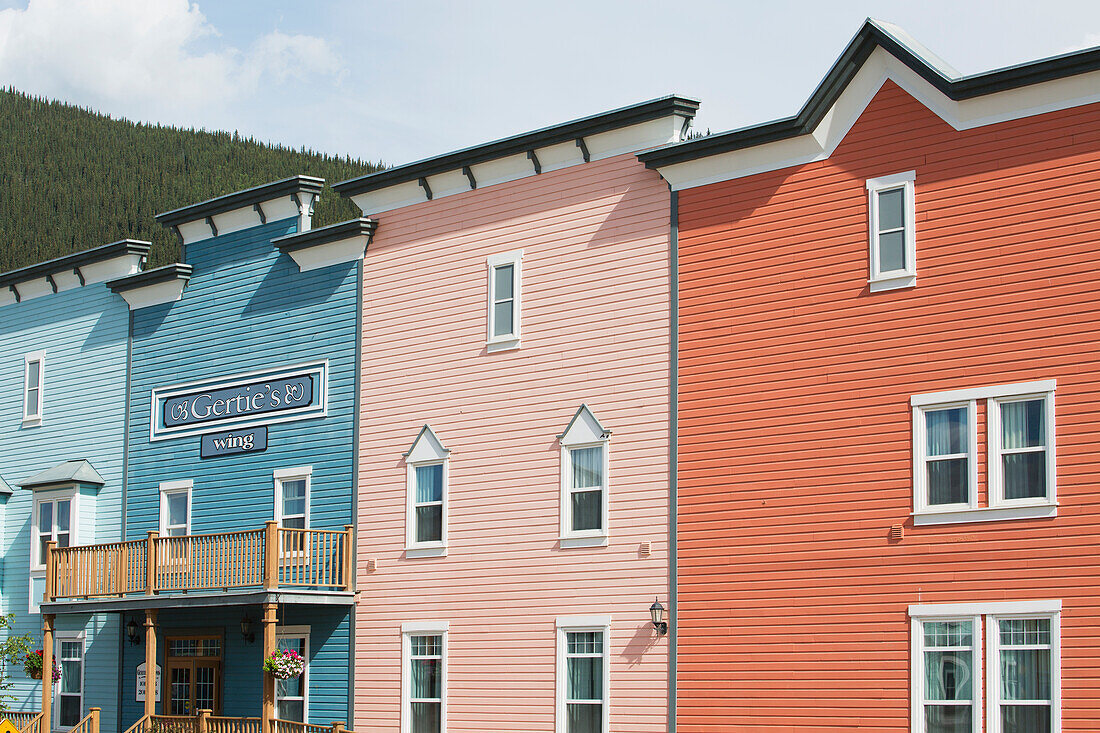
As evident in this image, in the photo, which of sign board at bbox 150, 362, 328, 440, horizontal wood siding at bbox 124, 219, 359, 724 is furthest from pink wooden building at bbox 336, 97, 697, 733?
sign board at bbox 150, 362, 328, 440

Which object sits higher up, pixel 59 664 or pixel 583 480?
pixel 583 480

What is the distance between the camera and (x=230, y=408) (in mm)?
30109

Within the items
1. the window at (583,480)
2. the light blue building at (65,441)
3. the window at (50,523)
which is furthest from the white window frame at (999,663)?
the window at (50,523)

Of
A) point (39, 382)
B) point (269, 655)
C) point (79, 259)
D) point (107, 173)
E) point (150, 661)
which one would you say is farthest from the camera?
point (107, 173)

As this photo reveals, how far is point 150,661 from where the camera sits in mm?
26375

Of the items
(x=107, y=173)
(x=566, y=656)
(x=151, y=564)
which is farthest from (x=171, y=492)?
(x=107, y=173)

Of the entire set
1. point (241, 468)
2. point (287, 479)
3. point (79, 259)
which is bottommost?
A: point (287, 479)

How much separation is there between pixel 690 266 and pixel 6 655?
65.8ft

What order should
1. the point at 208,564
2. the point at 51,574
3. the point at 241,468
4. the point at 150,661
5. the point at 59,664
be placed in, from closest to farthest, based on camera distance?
the point at 150,661, the point at 208,564, the point at 241,468, the point at 51,574, the point at 59,664

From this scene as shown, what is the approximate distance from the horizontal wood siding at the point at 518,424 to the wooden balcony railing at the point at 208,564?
2.72 ft

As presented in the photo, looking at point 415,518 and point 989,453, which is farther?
point 415,518

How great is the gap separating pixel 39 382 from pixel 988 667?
25.2m

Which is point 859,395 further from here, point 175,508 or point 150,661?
point 175,508

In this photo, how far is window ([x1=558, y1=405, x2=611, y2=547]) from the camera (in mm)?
23484
